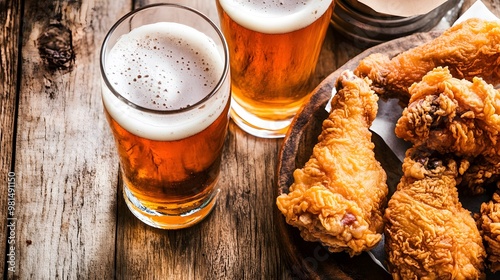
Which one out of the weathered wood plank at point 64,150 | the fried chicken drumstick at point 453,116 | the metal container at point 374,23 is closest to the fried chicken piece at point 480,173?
the fried chicken drumstick at point 453,116

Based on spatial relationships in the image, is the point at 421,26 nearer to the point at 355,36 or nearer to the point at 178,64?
the point at 355,36

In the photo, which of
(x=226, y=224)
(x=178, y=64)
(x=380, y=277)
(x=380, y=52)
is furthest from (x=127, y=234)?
(x=380, y=52)

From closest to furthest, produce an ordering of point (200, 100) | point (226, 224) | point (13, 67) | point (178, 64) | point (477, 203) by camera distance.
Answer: point (200, 100)
point (178, 64)
point (477, 203)
point (226, 224)
point (13, 67)

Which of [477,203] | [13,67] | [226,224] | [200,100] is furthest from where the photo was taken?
[13,67]

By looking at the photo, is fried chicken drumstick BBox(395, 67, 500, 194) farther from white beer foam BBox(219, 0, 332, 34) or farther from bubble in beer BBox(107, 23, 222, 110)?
bubble in beer BBox(107, 23, 222, 110)

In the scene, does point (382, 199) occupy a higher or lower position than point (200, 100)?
lower

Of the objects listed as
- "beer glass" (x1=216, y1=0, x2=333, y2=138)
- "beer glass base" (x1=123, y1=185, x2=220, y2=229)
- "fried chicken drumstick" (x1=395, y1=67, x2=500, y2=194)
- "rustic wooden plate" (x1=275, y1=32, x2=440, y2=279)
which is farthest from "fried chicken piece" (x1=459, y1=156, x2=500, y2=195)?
"beer glass base" (x1=123, y1=185, x2=220, y2=229)

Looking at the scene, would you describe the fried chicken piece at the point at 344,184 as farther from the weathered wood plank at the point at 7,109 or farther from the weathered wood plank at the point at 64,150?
the weathered wood plank at the point at 7,109
